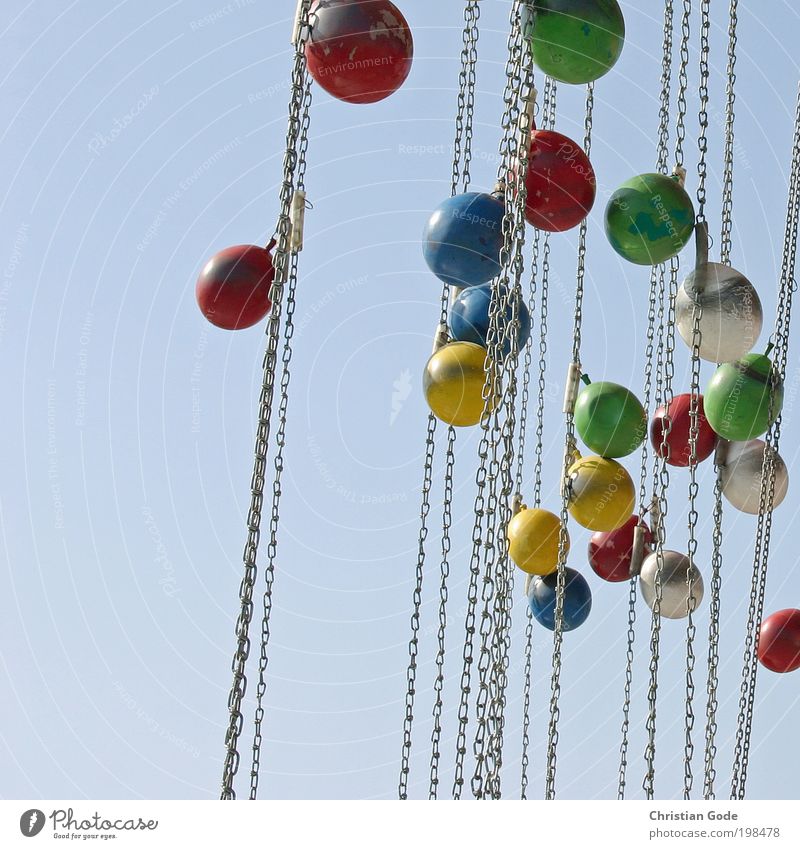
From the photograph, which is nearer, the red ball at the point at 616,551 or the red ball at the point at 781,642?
the red ball at the point at 616,551

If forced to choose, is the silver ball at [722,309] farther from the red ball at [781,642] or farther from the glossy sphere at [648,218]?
the red ball at [781,642]

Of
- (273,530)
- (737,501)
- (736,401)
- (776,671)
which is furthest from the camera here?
(776,671)

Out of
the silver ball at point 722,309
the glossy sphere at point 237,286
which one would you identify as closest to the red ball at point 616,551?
the silver ball at point 722,309

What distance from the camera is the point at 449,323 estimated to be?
4184 millimetres

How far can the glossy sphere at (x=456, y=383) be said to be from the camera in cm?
387

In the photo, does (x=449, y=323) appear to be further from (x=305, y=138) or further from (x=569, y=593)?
(x=569, y=593)

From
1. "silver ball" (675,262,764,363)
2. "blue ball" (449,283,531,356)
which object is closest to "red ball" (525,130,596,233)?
"blue ball" (449,283,531,356)

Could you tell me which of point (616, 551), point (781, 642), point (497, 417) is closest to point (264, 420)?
point (497, 417)

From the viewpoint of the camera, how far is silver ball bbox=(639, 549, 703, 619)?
4633 millimetres

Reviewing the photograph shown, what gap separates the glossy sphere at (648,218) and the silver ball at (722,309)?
143mm

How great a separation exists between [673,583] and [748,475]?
0.47 meters

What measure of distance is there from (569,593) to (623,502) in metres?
0.48
